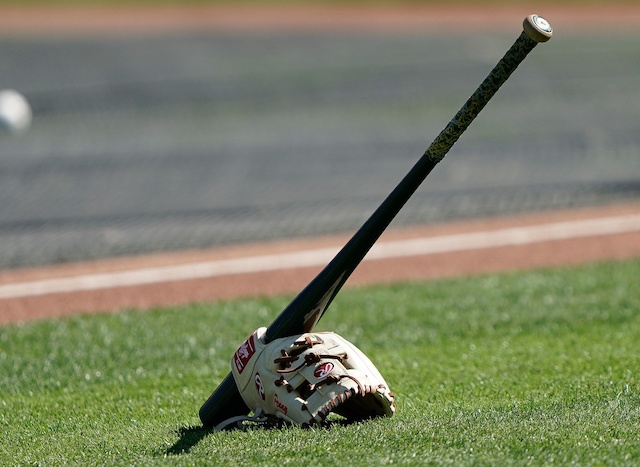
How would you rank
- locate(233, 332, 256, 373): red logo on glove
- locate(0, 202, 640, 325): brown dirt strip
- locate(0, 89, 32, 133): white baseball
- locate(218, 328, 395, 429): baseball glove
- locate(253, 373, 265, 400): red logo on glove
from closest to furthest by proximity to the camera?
locate(218, 328, 395, 429): baseball glove → locate(253, 373, 265, 400): red logo on glove → locate(233, 332, 256, 373): red logo on glove → locate(0, 202, 640, 325): brown dirt strip → locate(0, 89, 32, 133): white baseball

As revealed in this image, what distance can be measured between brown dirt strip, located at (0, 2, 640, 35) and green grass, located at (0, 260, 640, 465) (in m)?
17.7

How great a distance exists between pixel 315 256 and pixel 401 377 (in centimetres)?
442

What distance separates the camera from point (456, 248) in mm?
10672

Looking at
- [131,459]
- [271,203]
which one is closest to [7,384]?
[131,459]

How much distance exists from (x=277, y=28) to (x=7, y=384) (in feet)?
67.0

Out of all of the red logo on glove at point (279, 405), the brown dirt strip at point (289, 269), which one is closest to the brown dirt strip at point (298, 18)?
the brown dirt strip at point (289, 269)

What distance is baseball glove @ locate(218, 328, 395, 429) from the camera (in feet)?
14.7

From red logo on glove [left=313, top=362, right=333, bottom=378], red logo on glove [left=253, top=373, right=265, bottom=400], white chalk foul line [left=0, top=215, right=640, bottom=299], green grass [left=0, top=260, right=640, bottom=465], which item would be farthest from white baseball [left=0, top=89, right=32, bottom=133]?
red logo on glove [left=313, top=362, right=333, bottom=378]

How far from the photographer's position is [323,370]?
178 inches

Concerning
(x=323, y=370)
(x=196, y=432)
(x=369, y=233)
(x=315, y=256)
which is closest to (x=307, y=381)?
(x=323, y=370)

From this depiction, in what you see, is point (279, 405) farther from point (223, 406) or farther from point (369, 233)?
point (369, 233)

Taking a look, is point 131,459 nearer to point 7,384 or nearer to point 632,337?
point 7,384

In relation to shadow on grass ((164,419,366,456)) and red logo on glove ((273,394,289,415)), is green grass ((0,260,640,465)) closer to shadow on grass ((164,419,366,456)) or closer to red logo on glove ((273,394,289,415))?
shadow on grass ((164,419,366,456))

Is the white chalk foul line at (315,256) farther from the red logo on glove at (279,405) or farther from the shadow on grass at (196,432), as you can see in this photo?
the red logo on glove at (279,405)
